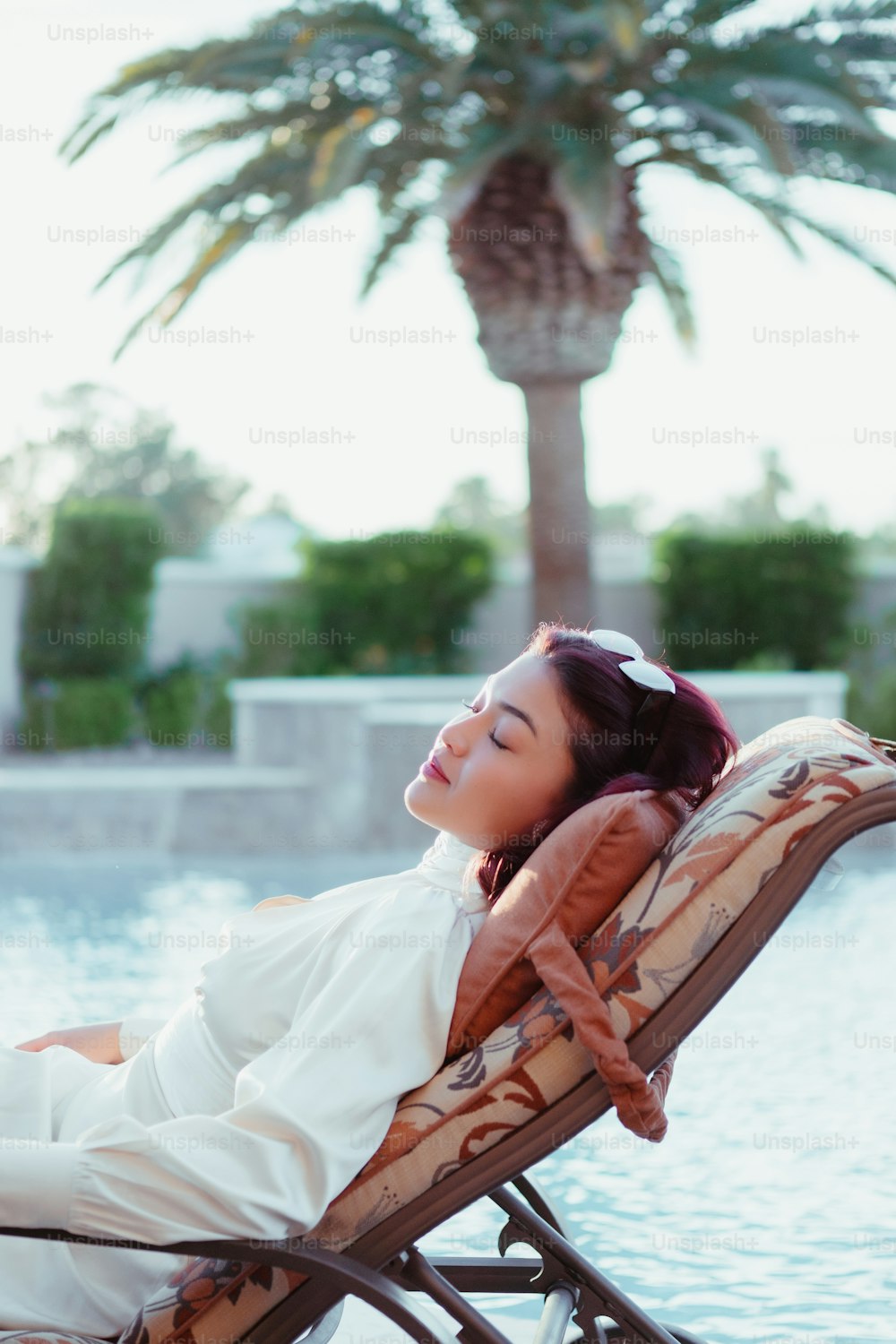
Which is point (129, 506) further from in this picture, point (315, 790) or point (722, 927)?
point (722, 927)

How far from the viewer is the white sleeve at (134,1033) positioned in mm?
2182

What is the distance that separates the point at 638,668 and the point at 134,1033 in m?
0.95

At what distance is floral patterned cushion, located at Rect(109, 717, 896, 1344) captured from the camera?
1649 millimetres

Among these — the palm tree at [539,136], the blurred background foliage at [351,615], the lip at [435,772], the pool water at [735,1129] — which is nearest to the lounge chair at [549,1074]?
the lip at [435,772]

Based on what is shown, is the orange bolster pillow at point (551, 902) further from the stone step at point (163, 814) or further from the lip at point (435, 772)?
the stone step at point (163, 814)

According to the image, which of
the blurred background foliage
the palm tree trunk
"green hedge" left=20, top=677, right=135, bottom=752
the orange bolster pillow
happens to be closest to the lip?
the orange bolster pillow

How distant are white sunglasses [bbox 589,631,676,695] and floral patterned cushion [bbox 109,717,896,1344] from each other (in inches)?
10.5

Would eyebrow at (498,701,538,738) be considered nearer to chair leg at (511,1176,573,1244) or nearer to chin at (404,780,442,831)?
chin at (404,780,442,831)

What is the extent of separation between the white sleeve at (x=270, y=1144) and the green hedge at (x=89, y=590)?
40.7 feet

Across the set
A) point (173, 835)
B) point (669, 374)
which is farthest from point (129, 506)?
point (669, 374)

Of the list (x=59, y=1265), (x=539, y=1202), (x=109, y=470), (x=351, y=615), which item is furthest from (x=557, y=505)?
(x=109, y=470)

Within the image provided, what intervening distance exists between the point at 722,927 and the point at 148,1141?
670mm

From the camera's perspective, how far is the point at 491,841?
6.37ft

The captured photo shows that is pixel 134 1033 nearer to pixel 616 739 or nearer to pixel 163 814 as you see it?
pixel 616 739
